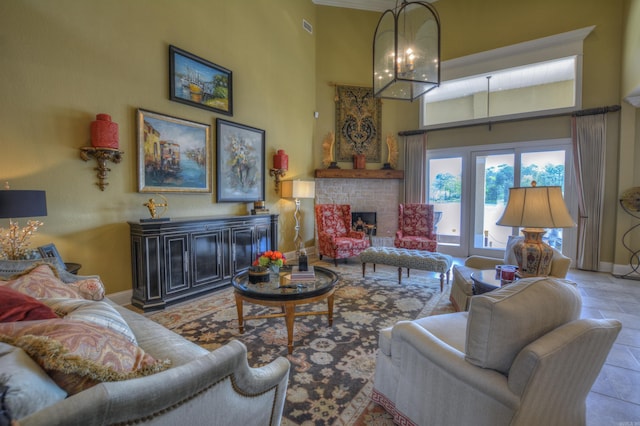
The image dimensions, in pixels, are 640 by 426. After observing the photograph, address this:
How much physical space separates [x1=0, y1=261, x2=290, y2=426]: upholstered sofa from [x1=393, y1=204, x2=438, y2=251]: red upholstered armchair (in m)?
4.22

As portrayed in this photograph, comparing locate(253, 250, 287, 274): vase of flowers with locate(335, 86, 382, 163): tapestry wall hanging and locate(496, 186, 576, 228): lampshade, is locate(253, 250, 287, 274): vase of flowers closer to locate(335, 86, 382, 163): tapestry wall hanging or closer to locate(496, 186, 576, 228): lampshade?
locate(496, 186, 576, 228): lampshade

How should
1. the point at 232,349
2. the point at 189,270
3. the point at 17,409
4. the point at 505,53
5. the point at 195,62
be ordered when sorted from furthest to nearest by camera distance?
the point at 505,53 < the point at 195,62 < the point at 189,270 < the point at 232,349 < the point at 17,409

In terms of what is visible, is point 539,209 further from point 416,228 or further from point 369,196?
point 369,196

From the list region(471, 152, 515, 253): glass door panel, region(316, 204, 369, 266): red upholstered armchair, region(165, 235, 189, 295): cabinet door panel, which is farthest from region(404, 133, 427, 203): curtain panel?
region(165, 235, 189, 295): cabinet door panel

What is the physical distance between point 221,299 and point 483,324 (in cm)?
314

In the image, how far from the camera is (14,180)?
8.39 ft

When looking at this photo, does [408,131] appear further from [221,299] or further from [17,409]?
[17,409]

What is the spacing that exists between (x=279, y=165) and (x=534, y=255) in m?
4.03

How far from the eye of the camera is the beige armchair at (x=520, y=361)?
3.55ft

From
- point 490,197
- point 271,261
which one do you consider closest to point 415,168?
point 490,197

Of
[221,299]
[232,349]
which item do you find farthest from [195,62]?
[232,349]

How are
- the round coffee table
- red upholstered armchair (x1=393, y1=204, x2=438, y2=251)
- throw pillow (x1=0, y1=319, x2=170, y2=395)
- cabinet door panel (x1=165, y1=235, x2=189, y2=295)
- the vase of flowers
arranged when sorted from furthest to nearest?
red upholstered armchair (x1=393, y1=204, x2=438, y2=251)
cabinet door panel (x1=165, y1=235, x2=189, y2=295)
the vase of flowers
the round coffee table
throw pillow (x1=0, y1=319, x2=170, y2=395)

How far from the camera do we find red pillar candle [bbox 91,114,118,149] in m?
2.91

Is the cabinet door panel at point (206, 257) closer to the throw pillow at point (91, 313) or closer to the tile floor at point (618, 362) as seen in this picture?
the throw pillow at point (91, 313)
